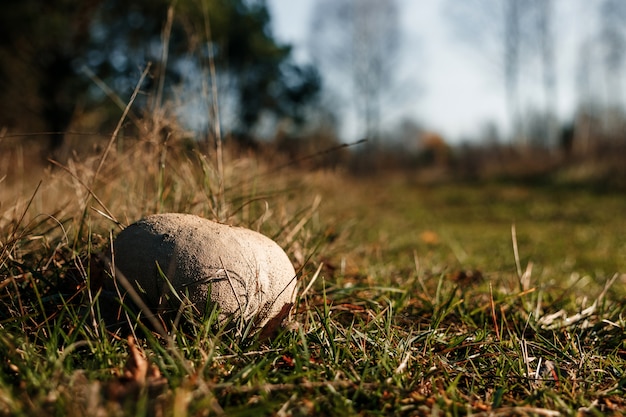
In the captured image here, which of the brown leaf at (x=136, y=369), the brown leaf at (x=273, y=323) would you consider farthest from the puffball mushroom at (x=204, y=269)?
the brown leaf at (x=136, y=369)

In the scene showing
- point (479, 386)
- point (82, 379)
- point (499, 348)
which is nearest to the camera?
point (82, 379)

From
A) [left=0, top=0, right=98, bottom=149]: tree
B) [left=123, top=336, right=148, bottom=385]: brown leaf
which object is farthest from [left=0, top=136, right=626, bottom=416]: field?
[left=0, top=0, right=98, bottom=149]: tree

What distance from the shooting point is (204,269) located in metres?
1.56

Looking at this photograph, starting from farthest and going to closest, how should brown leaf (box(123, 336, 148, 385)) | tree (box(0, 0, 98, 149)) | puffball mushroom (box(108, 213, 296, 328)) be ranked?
1. tree (box(0, 0, 98, 149))
2. puffball mushroom (box(108, 213, 296, 328))
3. brown leaf (box(123, 336, 148, 385))

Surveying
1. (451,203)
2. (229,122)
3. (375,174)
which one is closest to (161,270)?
(229,122)

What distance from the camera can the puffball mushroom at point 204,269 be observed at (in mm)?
1549

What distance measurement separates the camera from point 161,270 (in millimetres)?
1540

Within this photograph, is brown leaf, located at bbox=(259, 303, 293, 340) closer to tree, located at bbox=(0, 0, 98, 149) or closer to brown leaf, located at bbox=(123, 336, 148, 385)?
brown leaf, located at bbox=(123, 336, 148, 385)

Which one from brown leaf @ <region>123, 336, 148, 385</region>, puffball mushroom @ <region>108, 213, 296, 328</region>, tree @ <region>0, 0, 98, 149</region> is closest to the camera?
brown leaf @ <region>123, 336, 148, 385</region>

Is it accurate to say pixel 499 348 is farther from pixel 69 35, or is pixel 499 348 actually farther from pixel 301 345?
pixel 69 35

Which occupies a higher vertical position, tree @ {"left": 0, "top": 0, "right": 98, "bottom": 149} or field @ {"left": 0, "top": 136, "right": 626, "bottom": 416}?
tree @ {"left": 0, "top": 0, "right": 98, "bottom": 149}

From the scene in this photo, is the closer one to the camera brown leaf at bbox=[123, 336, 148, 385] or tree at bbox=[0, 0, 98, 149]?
brown leaf at bbox=[123, 336, 148, 385]

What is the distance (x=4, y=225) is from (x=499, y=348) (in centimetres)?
193

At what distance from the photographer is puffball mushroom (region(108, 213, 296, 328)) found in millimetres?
1549
